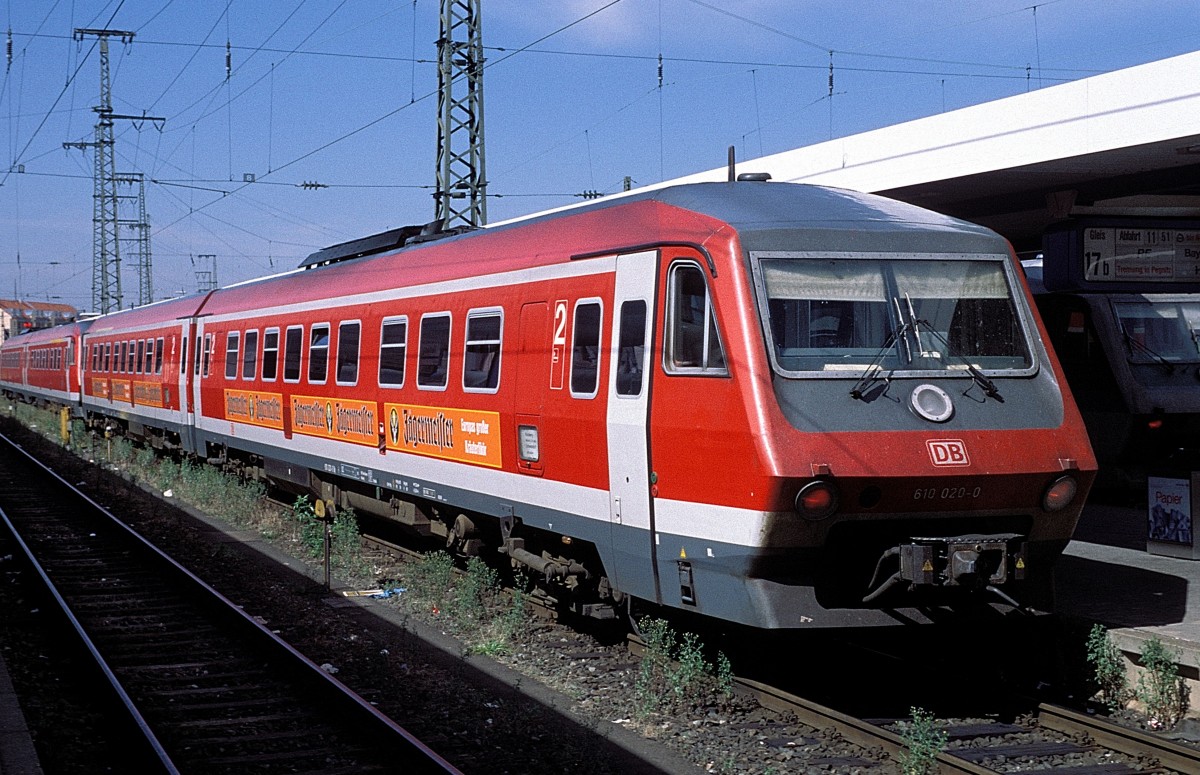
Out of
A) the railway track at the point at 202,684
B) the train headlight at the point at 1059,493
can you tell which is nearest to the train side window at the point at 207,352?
the railway track at the point at 202,684

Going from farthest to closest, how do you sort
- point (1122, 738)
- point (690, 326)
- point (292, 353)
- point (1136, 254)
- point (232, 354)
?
1. point (232, 354)
2. point (292, 353)
3. point (1136, 254)
4. point (690, 326)
5. point (1122, 738)

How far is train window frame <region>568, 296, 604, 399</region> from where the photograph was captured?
8484mm

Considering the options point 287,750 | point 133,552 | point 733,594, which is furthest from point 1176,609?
point 133,552

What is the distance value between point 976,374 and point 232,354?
44.6 feet

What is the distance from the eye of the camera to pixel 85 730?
26.0 feet

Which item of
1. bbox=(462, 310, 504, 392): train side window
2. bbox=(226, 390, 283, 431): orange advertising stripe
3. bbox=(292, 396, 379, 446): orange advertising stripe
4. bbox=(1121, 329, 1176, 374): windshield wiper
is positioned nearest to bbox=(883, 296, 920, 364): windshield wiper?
bbox=(462, 310, 504, 392): train side window

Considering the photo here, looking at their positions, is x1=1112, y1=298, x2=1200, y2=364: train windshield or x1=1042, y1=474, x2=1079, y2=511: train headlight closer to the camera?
x1=1042, y1=474, x2=1079, y2=511: train headlight

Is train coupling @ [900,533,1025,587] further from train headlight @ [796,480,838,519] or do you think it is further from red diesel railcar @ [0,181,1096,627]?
train headlight @ [796,480,838,519]

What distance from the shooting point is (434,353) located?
11.4 meters

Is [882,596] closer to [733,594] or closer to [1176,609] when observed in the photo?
[733,594]

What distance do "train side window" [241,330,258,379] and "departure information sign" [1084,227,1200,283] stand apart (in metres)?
10.9

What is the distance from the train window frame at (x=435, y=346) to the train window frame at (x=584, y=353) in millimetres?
2410

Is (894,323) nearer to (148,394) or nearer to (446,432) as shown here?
(446,432)

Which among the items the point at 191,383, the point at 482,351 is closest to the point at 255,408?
the point at 191,383
